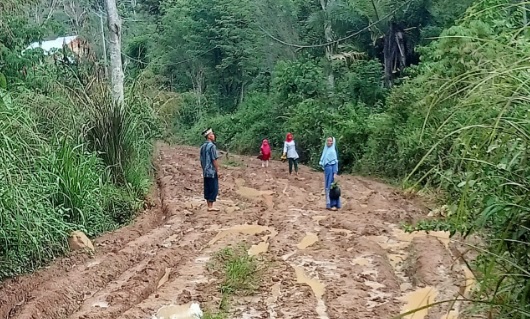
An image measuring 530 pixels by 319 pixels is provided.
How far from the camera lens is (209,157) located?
1085cm

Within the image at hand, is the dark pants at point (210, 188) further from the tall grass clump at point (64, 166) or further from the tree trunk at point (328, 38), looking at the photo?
the tree trunk at point (328, 38)

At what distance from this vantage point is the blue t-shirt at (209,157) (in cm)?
1080

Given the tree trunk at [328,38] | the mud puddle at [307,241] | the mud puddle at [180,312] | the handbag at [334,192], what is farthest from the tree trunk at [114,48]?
the tree trunk at [328,38]

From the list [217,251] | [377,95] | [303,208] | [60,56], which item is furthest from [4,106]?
[377,95]

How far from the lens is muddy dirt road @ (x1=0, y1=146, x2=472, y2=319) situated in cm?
627

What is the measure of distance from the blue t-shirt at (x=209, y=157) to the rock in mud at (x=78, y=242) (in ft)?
9.89

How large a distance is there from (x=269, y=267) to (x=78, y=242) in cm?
244

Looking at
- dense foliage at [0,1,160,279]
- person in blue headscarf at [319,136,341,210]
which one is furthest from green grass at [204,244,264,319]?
person in blue headscarf at [319,136,341,210]

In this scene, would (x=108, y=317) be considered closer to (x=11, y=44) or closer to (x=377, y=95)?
(x=11, y=44)

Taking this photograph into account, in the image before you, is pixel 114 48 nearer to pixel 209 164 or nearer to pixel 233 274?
pixel 209 164

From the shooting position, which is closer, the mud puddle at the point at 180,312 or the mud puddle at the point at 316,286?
the mud puddle at the point at 180,312

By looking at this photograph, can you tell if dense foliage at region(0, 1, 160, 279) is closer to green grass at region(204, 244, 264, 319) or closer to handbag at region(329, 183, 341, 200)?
green grass at region(204, 244, 264, 319)

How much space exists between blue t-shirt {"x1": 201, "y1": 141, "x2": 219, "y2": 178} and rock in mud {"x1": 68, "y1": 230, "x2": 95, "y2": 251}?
302 centimetres

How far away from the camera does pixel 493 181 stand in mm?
2941
